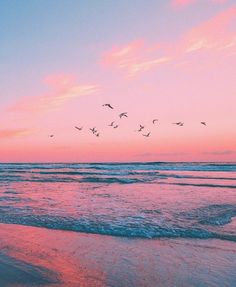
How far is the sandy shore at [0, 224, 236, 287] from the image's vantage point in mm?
5551

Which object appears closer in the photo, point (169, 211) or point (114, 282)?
point (114, 282)

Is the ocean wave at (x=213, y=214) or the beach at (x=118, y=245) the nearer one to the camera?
the beach at (x=118, y=245)

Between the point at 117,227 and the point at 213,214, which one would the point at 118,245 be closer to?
the point at 117,227

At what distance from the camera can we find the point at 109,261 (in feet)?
21.6

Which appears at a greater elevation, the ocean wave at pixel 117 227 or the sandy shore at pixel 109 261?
the ocean wave at pixel 117 227

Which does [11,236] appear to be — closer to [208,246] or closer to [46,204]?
[208,246]

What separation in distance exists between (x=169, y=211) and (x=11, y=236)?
5.42 metres

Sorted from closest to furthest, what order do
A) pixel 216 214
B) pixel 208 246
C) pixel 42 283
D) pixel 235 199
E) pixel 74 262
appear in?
pixel 42 283
pixel 74 262
pixel 208 246
pixel 216 214
pixel 235 199

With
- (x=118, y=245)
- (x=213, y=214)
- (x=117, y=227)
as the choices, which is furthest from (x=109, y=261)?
(x=213, y=214)

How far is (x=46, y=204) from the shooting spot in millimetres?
13531

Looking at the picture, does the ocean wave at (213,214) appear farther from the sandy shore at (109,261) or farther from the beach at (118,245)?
the sandy shore at (109,261)

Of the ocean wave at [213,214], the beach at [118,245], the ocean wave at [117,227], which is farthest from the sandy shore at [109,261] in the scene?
the ocean wave at [213,214]

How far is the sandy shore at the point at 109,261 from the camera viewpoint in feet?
18.2

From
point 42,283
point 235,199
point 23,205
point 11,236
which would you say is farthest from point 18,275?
point 235,199
